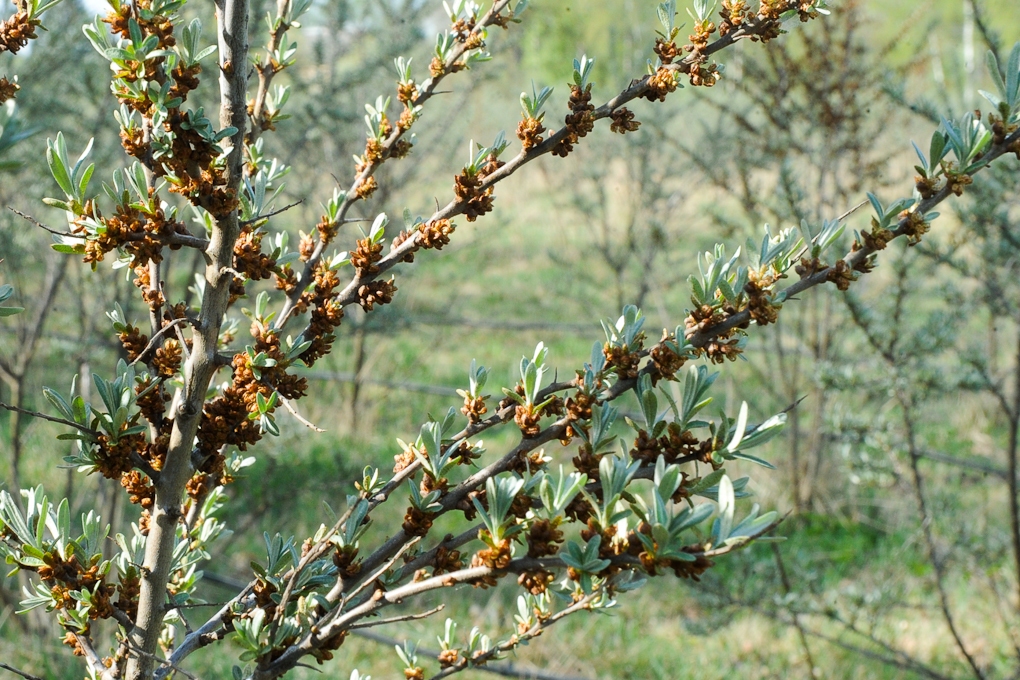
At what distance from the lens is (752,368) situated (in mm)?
3895

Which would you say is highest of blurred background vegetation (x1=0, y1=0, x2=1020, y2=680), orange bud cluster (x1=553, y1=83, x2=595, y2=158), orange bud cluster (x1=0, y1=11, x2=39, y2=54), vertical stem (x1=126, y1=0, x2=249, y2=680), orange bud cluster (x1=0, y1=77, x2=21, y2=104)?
blurred background vegetation (x1=0, y1=0, x2=1020, y2=680)

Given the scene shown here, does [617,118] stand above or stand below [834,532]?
below

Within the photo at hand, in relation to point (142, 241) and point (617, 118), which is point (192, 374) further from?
point (617, 118)

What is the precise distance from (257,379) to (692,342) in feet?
1.71

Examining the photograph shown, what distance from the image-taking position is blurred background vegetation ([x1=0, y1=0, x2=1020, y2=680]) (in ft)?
9.47

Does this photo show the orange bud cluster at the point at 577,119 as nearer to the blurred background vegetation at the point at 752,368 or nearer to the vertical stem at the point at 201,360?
the vertical stem at the point at 201,360

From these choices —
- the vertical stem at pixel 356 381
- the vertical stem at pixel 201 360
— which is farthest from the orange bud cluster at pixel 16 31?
the vertical stem at pixel 356 381

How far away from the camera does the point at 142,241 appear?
949mm

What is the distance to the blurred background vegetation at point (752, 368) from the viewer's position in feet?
9.47

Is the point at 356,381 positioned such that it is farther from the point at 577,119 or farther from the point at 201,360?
the point at 577,119

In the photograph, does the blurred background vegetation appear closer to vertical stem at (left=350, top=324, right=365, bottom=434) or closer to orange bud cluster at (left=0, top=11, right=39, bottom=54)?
vertical stem at (left=350, top=324, right=365, bottom=434)

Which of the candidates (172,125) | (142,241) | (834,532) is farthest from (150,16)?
(834,532)

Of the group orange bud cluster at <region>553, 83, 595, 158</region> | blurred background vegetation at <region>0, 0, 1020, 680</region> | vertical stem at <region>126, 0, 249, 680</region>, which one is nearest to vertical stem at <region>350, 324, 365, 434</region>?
blurred background vegetation at <region>0, 0, 1020, 680</region>

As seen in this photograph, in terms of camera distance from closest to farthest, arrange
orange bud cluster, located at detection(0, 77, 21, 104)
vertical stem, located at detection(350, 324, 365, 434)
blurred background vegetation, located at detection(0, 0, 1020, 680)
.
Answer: orange bud cluster, located at detection(0, 77, 21, 104), blurred background vegetation, located at detection(0, 0, 1020, 680), vertical stem, located at detection(350, 324, 365, 434)
